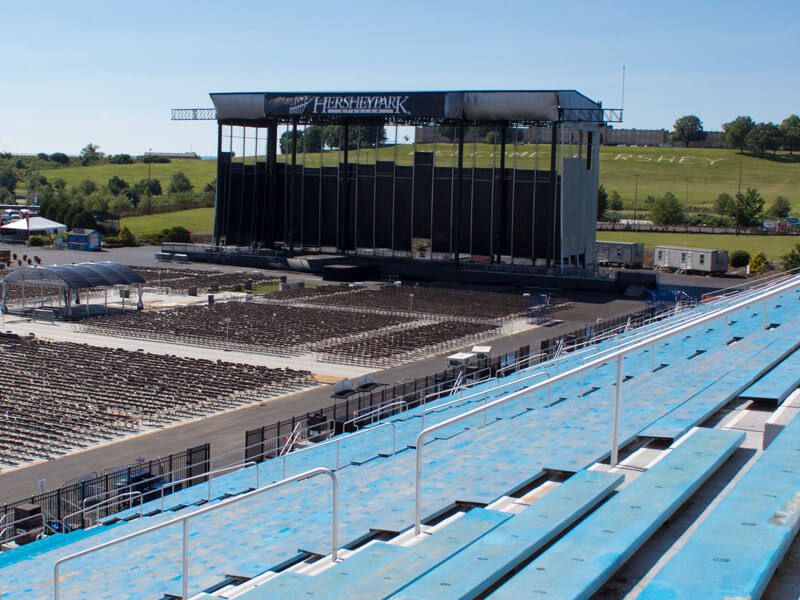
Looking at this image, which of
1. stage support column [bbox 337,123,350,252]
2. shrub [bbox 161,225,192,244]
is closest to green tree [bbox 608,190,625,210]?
shrub [bbox 161,225,192,244]

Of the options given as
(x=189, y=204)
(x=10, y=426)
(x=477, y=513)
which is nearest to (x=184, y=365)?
(x=10, y=426)

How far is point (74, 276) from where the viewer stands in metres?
57.4

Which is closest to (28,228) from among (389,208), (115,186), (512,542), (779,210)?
A: (389,208)

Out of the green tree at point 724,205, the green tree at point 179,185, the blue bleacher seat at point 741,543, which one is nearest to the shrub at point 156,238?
the green tree at point 179,185

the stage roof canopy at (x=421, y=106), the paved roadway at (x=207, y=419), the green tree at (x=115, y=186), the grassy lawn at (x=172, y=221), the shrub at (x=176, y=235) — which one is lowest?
the paved roadway at (x=207, y=419)

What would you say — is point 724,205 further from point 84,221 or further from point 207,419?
point 207,419

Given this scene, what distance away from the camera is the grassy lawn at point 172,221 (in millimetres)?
129438

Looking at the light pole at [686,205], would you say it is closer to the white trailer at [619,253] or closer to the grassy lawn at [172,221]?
the white trailer at [619,253]

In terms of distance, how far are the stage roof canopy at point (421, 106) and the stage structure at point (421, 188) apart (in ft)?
0.32

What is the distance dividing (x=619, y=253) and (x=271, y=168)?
119 ft

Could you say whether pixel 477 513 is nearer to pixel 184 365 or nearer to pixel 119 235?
pixel 184 365

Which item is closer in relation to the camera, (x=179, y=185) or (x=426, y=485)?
(x=426, y=485)

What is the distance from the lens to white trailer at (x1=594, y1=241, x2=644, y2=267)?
8800 cm

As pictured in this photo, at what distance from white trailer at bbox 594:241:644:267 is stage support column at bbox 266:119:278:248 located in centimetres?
3275
